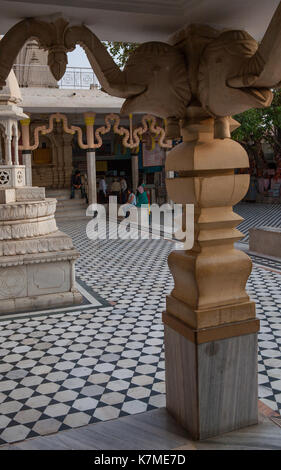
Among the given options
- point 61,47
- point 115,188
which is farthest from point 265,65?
point 115,188

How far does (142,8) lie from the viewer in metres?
1.99

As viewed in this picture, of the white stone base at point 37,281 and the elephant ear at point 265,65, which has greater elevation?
the elephant ear at point 265,65

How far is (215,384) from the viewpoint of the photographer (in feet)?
6.95

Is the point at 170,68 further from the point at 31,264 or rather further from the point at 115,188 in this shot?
the point at 115,188

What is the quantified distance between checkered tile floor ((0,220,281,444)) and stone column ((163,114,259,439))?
1001mm

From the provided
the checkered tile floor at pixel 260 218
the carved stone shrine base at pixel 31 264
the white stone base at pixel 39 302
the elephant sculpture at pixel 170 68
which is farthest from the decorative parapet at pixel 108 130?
the elephant sculpture at pixel 170 68

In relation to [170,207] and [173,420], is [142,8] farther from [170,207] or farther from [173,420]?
[170,207]

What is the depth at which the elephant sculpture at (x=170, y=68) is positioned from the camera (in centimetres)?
195

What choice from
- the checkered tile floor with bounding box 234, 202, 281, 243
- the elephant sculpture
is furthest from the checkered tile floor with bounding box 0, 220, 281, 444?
the checkered tile floor with bounding box 234, 202, 281, 243

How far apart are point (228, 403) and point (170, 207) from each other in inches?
506

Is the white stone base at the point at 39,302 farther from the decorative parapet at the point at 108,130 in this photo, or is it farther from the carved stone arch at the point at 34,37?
the decorative parapet at the point at 108,130

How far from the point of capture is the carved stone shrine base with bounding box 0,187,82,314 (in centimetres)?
521

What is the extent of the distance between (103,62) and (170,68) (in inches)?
12.3

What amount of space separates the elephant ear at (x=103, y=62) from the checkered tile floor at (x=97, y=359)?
6.72 ft
